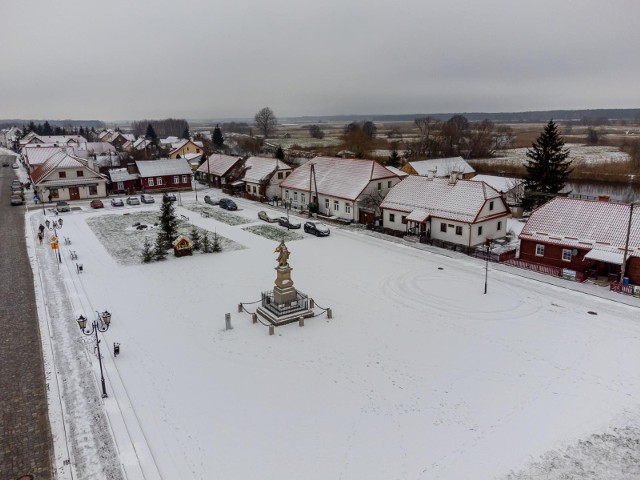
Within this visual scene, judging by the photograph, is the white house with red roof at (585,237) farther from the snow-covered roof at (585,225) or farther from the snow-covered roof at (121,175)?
the snow-covered roof at (121,175)

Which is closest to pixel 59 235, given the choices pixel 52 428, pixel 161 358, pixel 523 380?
pixel 161 358

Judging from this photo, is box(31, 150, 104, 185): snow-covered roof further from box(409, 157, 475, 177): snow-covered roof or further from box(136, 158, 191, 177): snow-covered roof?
box(409, 157, 475, 177): snow-covered roof

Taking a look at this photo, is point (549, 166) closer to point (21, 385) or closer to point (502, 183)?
point (502, 183)

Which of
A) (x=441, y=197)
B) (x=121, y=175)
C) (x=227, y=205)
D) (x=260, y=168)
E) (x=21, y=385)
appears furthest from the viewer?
(x=121, y=175)

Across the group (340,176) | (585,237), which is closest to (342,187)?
(340,176)

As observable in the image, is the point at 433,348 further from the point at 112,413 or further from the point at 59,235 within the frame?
the point at 59,235

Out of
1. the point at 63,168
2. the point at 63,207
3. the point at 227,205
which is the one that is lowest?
the point at 227,205
